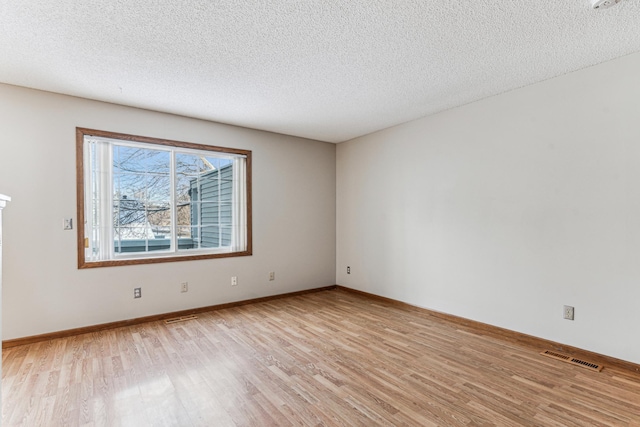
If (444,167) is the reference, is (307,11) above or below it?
above

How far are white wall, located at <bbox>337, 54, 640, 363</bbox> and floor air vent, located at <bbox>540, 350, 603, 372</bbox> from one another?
144 millimetres

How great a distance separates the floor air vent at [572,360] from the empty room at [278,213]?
→ 0.07 meters

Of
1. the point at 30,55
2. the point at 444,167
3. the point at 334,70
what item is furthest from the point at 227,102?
the point at 444,167

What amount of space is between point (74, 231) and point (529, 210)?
4514mm

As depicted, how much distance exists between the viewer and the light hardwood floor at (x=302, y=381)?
2064 mm

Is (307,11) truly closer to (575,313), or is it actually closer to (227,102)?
(227,102)

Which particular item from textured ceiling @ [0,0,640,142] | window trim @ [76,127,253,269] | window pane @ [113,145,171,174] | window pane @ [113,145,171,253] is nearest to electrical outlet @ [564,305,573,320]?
textured ceiling @ [0,0,640,142]

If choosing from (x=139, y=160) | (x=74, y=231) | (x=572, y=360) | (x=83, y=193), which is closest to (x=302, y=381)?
(x=572, y=360)

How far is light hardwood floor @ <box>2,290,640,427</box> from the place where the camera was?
206cm

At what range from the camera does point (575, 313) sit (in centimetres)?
292

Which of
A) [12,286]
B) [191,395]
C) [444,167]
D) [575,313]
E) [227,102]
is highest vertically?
[227,102]

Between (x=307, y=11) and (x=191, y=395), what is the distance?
264 centimetres

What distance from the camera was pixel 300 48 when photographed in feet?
8.41

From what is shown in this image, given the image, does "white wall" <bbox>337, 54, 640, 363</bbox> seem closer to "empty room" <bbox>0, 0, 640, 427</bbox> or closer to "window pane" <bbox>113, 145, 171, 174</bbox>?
"empty room" <bbox>0, 0, 640, 427</bbox>
